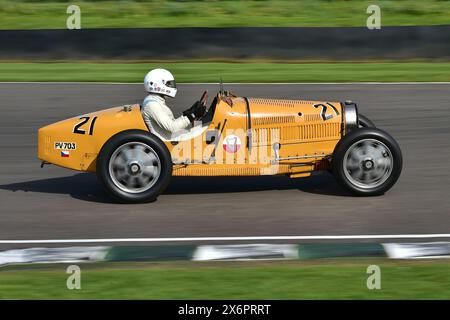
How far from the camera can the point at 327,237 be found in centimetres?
905

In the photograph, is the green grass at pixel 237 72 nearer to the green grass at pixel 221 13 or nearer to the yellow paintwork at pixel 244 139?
the green grass at pixel 221 13

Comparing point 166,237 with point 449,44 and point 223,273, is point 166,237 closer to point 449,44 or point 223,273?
point 223,273

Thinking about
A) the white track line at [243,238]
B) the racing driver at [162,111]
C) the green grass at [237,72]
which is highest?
the green grass at [237,72]

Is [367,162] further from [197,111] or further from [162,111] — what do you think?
[162,111]

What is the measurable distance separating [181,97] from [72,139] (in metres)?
6.90

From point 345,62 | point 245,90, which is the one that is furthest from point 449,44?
point 245,90

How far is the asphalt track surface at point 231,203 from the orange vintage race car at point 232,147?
29 centimetres

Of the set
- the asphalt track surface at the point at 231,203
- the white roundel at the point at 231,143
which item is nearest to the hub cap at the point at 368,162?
the asphalt track surface at the point at 231,203

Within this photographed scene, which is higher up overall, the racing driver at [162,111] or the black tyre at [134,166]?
the racing driver at [162,111]

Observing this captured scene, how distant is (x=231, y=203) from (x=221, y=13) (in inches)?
553

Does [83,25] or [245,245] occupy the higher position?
[83,25]

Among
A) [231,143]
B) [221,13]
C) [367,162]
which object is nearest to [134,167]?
[231,143]

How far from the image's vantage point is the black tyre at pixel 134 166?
33.3ft

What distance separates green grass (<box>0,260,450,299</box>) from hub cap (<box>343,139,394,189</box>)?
7.40ft
